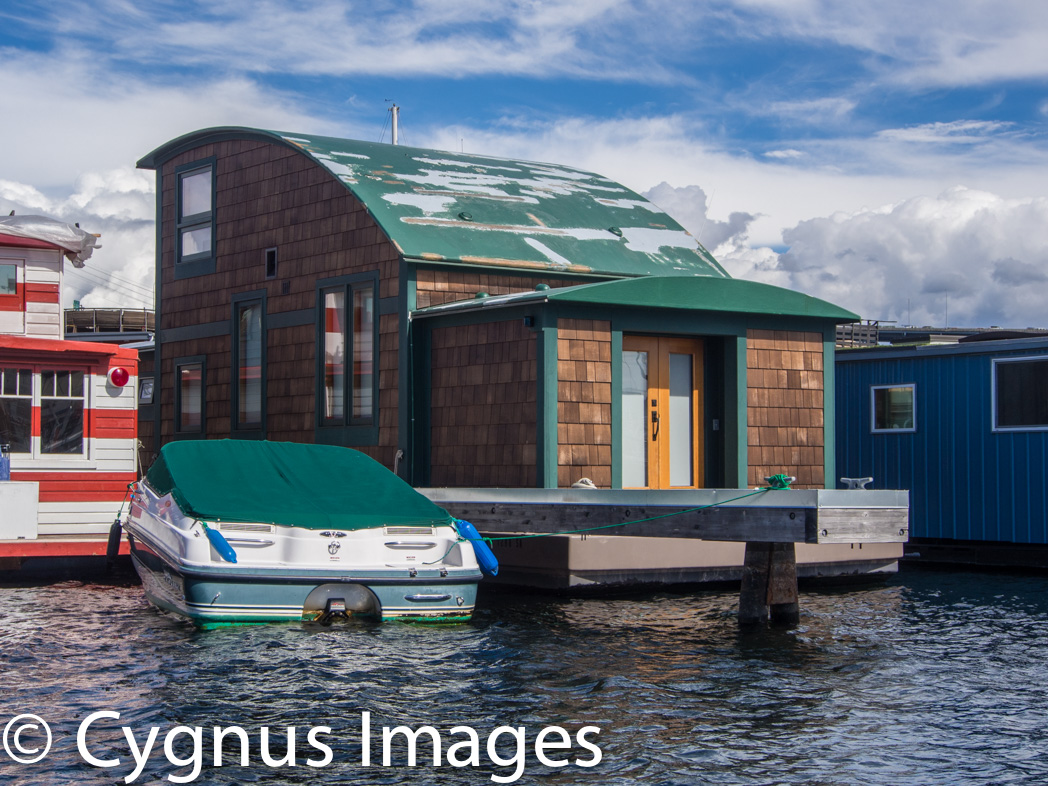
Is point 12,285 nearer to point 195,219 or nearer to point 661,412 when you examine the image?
point 195,219

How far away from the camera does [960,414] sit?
1938cm

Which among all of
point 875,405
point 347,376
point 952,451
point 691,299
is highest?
point 691,299

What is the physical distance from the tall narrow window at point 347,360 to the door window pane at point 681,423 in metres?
4.46

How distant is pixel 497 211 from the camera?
20.4 meters

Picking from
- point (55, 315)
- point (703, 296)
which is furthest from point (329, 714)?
point (55, 315)

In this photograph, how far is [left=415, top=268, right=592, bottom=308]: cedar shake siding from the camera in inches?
712

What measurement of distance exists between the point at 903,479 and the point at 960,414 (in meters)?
1.52

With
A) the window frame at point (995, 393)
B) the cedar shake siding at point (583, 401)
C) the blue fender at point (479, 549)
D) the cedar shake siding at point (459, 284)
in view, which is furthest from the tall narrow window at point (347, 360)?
the window frame at point (995, 393)

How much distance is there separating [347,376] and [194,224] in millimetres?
5810

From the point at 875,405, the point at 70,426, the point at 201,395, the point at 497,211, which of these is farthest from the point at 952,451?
the point at 70,426

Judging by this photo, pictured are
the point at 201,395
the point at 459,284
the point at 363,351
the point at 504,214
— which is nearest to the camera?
the point at 459,284

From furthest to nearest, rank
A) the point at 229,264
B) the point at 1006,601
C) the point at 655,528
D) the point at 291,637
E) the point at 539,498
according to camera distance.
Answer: the point at 229,264, the point at 1006,601, the point at 539,498, the point at 655,528, the point at 291,637

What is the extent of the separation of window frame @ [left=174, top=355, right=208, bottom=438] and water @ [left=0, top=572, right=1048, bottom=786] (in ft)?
28.6

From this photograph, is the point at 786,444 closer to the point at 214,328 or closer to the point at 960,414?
the point at 960,414
